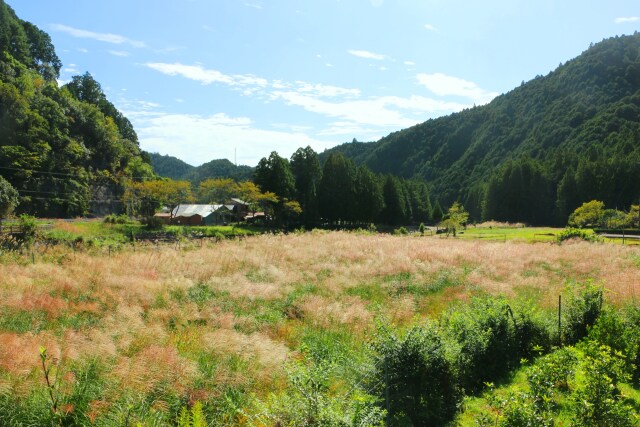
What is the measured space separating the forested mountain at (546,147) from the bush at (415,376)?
8830 centimetres

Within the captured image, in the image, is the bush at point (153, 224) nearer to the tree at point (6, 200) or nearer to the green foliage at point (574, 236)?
the tree at point (6, 200)

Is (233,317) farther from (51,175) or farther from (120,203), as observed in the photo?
(120,203)

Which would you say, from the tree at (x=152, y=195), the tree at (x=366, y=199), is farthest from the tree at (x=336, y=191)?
the tree at (x=152, y=195)

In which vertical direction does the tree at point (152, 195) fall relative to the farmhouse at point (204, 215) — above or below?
above

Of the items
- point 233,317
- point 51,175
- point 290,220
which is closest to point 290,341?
point 233,317

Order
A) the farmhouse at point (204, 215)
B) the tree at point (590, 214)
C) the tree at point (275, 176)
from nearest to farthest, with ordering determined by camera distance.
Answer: the tree at point (590, 214) < the tree at point (275, 176) < the farmhouse at point (204, 215)

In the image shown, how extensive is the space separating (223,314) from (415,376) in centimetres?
626

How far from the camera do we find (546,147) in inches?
5212

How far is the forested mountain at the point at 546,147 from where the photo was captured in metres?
80.1

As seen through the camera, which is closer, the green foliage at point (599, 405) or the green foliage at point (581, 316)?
the green foliage at point (599, 405)

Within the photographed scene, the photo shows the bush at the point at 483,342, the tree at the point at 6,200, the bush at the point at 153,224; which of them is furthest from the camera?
the bush at the point at 153,224

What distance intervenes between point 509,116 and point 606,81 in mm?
36087

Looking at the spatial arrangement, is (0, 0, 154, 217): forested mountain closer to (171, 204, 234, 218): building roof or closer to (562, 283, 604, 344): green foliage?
(171, 204, 234, 218): building roof

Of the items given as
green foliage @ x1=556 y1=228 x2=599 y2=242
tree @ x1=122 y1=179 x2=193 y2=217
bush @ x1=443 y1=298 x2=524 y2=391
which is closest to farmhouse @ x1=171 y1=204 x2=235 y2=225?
tree @ x1=122 y1=179 x2=193 y2=217
